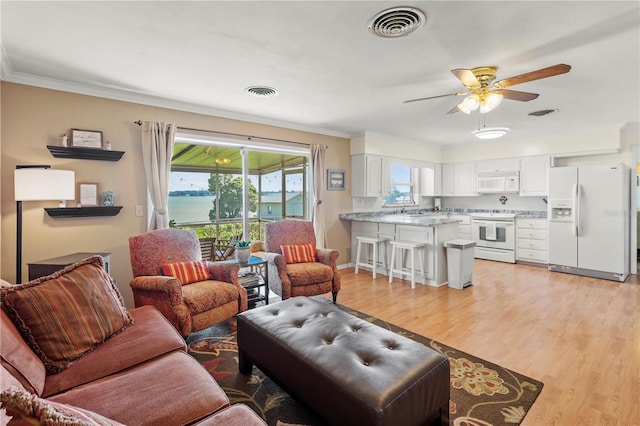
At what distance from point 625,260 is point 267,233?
5.50 m

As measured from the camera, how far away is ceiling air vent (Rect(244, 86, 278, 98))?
10.8 feet

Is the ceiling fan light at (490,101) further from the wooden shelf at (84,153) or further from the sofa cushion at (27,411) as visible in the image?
the wooden shelf at (84,153)

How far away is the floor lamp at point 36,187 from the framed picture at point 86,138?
527 mm

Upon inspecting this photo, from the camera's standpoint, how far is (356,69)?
281cm

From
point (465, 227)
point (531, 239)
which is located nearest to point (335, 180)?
point (465, 227)

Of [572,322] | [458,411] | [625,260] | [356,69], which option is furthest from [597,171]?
[458,411]

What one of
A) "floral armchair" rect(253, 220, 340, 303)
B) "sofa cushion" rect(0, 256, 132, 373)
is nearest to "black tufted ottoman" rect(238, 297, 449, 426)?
"sofa cushion" rect(0, 256, 132, 373)

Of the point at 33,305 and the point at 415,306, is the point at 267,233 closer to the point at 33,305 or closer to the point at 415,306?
the point at 415,306

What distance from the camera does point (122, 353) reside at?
164cm

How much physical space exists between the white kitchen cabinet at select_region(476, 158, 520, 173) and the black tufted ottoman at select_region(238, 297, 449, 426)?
18.7 feet

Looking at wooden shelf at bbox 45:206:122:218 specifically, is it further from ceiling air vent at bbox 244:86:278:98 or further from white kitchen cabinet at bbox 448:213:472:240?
white kitchen cabinet at bbox 448:213:472:240

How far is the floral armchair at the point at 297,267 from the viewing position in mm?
3473

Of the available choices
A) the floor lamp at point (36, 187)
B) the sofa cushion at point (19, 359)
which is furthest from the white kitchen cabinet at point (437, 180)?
the sofa cushion at point (19, 359)

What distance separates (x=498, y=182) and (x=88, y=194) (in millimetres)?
6846
